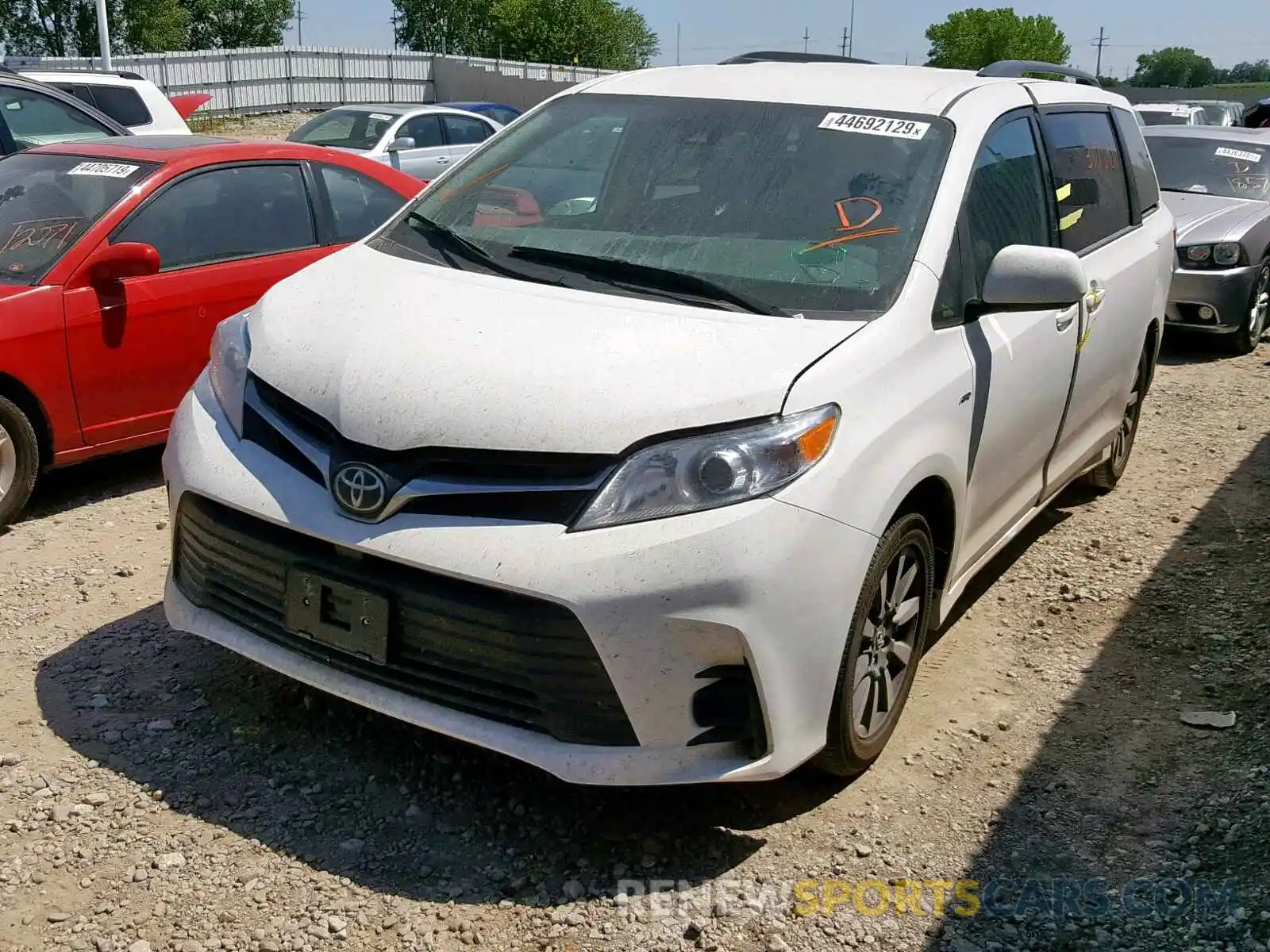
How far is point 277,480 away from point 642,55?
97049 mm

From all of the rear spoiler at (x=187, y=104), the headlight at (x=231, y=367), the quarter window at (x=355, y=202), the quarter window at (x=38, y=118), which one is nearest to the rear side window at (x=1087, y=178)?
the headlight at (x=231, y=367)

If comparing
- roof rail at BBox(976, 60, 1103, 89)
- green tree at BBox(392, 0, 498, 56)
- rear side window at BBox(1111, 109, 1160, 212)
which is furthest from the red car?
green tree at BBox(392, 0, 498, 56)

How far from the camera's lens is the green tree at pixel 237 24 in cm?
7619

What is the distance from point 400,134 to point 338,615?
13.4 metres

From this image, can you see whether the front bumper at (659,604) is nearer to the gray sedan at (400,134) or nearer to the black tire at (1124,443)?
the black tire at (1124,443)

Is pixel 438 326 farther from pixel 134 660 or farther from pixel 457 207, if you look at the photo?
pixel 134 660

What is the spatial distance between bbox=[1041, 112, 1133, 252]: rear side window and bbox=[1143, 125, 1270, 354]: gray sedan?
369 cm

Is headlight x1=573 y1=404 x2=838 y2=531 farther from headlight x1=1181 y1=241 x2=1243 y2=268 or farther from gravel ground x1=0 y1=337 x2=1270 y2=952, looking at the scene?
headlight x1=1181 y1=241 x2=1243 y2=268

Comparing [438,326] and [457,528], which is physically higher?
[438,326]

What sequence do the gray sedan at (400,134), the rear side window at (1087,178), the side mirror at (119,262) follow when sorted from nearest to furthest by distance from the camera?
the rear side window at (1087,178) → the side mirror at (119,262) → the gray sedan at (400,134)

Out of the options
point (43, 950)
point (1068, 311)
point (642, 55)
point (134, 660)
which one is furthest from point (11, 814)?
point (642, 55)

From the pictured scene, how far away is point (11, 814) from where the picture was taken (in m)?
3.13

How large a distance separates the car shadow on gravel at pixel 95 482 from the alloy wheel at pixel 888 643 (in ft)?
11.8

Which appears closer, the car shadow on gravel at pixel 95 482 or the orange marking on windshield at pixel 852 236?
the orange marking on windshield at pixel 852 236
